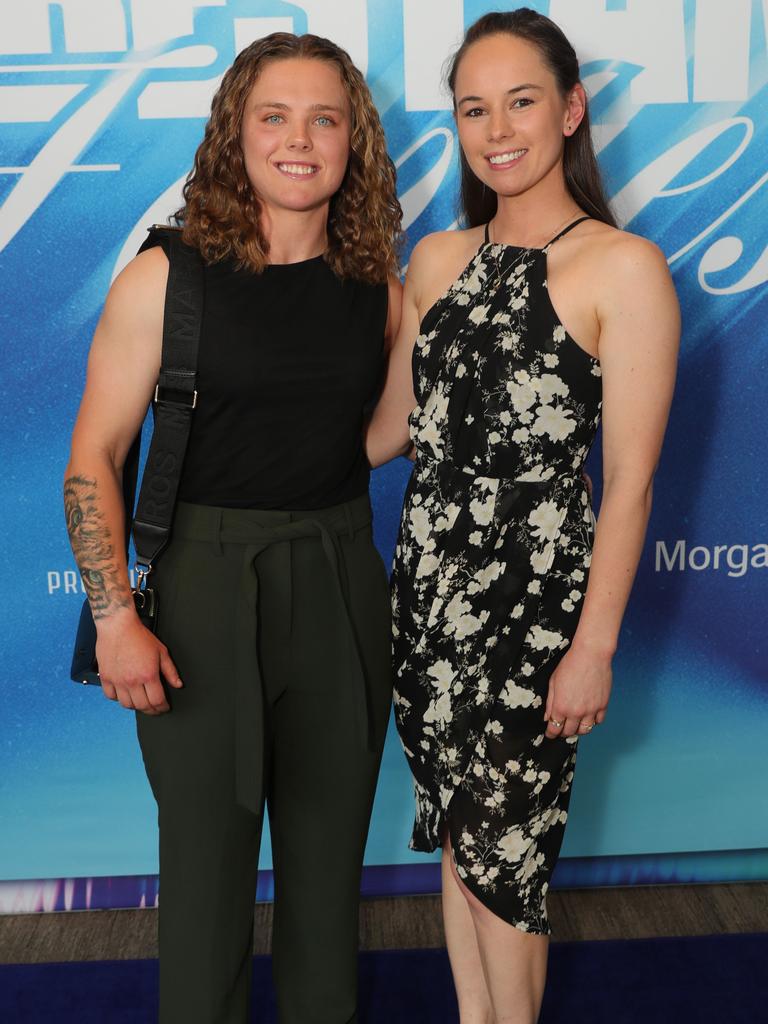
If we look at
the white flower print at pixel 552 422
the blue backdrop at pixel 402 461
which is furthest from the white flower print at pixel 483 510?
the blue backdrop at pixel 402 461

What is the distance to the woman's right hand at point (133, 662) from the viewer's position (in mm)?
1737

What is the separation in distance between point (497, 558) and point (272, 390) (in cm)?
44

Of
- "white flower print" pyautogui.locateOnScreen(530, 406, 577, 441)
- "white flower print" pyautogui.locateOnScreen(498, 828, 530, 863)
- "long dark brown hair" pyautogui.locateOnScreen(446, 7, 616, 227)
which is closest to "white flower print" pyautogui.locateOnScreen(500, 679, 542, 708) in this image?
"white flower print" pyautogui.locateOnScreen(498, 828, 530, 863)

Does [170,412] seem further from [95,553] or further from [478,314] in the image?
[478,314]

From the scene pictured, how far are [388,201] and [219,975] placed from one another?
1.30 metres

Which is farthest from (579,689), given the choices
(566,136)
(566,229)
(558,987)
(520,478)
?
(558,987)

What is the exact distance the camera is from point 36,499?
273 centimetres

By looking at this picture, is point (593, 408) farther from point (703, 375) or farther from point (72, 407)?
point (72, 407)

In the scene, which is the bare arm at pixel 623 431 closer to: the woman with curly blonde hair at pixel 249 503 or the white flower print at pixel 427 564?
the white flower print at pixel 427 564

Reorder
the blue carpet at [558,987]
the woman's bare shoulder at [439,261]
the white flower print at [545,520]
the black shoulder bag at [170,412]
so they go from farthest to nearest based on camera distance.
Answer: the blue carpet at [558,987] < the woman's bare shoulder at [439,261] < the white flower print at [545,520] < the black shoulder bag at [170,412]

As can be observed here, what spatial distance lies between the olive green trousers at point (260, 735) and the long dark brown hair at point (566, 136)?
603mm

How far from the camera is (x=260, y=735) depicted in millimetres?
1782

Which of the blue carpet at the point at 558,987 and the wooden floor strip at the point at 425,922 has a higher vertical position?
the blue carpet at the point at 558,987

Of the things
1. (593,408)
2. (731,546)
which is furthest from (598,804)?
(593,408)
